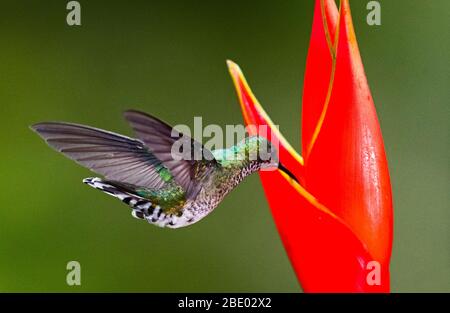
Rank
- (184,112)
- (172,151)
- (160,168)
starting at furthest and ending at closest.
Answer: (184,112) → (160,168) → (172,151)

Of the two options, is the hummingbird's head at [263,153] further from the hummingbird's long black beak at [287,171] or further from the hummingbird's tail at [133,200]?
the hummingbird's tail at [133,200]

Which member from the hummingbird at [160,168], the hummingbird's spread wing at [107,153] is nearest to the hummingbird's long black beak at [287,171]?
the hummingbird at [160,168]

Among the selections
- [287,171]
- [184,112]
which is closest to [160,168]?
[287,171]

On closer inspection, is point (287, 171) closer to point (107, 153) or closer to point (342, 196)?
point (342, 196)

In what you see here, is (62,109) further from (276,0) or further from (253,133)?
(253,133)

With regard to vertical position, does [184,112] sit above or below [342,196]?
above

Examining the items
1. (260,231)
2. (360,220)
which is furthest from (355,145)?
(260,231)
